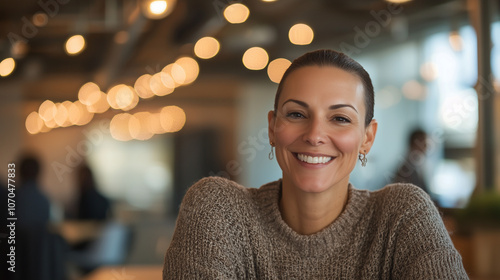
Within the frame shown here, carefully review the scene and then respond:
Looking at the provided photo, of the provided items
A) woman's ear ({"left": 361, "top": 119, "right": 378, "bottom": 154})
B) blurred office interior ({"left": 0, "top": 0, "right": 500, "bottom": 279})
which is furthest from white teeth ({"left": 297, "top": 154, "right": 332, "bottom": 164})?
blurred office interior ({"left": 0, "top": 0, "right": 500, "bottom": 279})

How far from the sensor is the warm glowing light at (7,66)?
4094mm

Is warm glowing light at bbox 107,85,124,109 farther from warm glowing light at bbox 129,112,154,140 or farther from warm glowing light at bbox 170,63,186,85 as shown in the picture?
warm glowing light at bbox 170,63,186,85

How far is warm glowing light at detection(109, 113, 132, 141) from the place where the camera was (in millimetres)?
4656

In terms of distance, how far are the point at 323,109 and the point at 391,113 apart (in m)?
3.64

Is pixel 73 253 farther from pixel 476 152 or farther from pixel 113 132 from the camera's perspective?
pixel 476 152

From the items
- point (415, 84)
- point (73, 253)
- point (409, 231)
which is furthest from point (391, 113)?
point (409, 231)

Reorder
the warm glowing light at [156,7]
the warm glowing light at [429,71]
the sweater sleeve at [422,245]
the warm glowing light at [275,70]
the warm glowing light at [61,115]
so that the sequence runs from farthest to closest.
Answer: the warm glowing light at [275,70] < the warm glowing light at [429,71] < the warm glowing light at [61,115] < the warm glowing light at [156,7] < the sweater sleeve at [422,245]

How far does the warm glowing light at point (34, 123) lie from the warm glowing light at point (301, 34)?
2.02 metres

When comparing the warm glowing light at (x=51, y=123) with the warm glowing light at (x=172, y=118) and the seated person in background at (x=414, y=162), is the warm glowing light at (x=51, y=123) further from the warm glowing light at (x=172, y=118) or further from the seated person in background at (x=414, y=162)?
the seated person in background at (x=414, y=162)

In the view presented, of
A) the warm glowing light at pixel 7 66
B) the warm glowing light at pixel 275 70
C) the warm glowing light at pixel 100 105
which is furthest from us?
the warm glowing light at pixel 275 70

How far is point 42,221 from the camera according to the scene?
13.2 feet

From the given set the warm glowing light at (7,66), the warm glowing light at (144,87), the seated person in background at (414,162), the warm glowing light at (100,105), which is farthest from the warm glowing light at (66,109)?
the seated person in background at (414,162)

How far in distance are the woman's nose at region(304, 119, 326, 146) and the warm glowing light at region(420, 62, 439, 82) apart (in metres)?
3.48

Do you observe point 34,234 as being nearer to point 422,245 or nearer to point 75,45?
point 75,45
